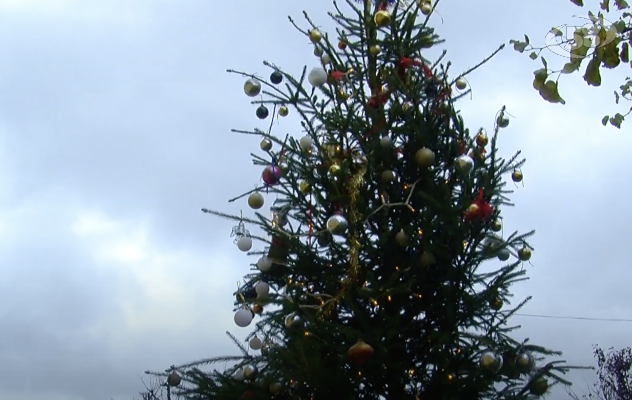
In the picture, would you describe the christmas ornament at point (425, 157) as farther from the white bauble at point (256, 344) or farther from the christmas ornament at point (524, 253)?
the white bauble at point (256, 344)

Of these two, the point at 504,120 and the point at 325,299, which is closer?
the point at 325,299

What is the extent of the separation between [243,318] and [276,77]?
Answer: 1.83 m

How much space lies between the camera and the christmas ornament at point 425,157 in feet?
13.7

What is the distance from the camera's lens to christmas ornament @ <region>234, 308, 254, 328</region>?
441 cm

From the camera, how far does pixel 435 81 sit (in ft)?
15.3

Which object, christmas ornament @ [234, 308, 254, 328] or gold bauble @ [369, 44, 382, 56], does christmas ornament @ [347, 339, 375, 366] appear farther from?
gold bauble @ [369, 44, 382, 56]

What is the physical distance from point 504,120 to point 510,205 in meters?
0.64

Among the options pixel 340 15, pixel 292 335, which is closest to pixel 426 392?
pixel 292 335

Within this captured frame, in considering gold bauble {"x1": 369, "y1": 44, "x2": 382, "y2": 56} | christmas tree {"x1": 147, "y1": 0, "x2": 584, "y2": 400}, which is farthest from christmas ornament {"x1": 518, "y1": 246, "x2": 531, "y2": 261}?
gold bauble {"x1": 369, "y1": 44, "x2": 382, "y2": 56}

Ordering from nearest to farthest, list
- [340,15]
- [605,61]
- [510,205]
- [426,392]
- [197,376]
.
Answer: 1. [605,61]
2. [426,392]
3. [197,376]
4. [510,205]
5. [340,15]

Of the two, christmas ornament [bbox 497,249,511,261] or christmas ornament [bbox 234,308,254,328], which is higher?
christmas ornament [bbox 497,249,511,261]

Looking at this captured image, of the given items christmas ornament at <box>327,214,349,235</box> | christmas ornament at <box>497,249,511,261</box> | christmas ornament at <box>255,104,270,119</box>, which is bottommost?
christmas ornament at <box>497,249,511,261</box>

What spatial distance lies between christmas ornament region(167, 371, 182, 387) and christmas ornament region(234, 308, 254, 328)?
0.52m

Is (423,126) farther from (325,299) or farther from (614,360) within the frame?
(614,360)
